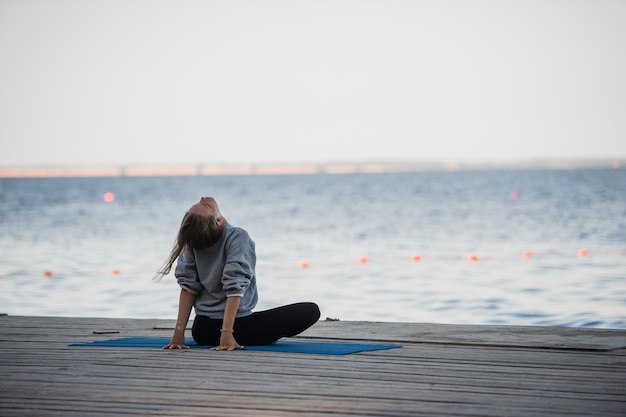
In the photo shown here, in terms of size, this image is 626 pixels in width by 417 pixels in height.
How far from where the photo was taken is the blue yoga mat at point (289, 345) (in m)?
5.35

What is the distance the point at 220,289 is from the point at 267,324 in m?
0.36

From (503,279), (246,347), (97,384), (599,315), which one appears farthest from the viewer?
(503,279)

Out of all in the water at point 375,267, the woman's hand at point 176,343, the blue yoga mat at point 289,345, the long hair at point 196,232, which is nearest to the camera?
the long hair at point 196,232

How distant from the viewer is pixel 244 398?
4059 mm

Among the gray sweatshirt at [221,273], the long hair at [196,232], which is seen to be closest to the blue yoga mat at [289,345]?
the gray sweatshirt at [221,273]

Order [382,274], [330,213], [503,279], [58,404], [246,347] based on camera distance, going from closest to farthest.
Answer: [58,404] → [246,347] → [503,279] → [382,274] → [330,213]

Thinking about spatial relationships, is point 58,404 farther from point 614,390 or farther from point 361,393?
point 614,390

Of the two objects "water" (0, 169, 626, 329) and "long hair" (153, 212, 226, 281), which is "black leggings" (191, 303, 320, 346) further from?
"water" (0, 169, 626, 329)

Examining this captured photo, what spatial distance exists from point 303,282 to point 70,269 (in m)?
4.94

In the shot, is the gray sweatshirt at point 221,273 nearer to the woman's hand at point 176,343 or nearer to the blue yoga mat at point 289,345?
the woman's hand at point 176,343

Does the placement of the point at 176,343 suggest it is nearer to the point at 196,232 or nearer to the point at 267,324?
the point at 267,324

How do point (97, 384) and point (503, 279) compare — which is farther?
point (503, 279)

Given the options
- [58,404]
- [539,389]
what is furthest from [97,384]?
[539,389]

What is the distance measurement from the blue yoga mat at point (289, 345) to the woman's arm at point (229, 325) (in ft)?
0.36
